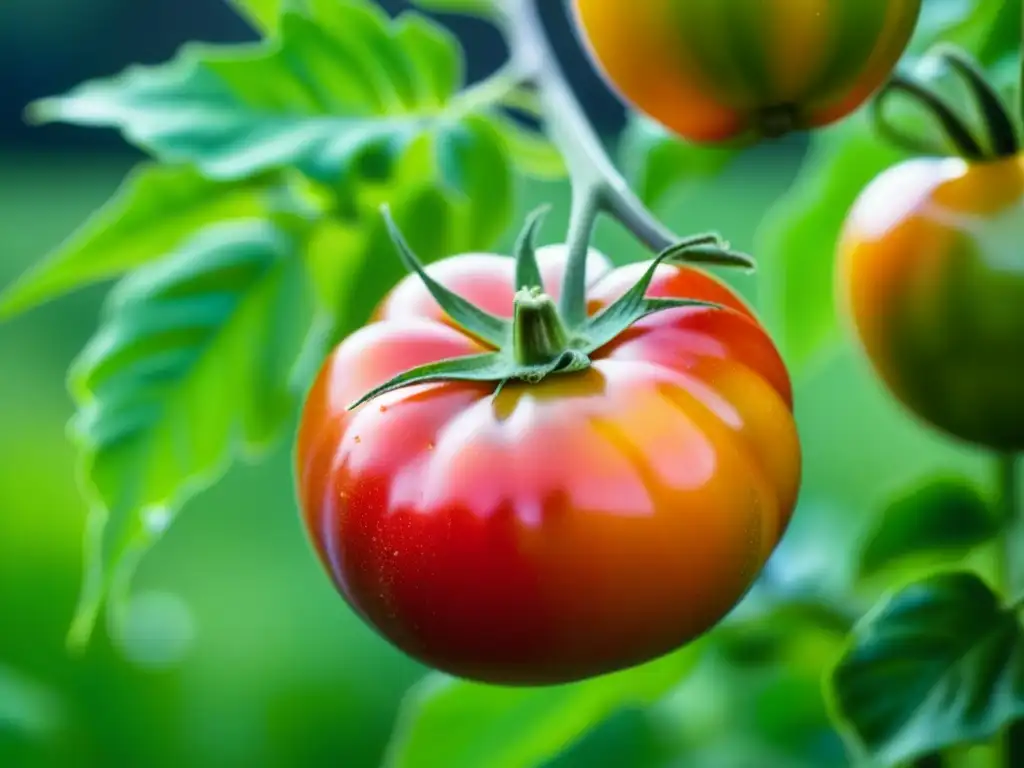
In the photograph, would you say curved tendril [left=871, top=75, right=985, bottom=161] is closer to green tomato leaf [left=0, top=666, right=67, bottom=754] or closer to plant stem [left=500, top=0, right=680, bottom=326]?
plant stem [left=500, top=0, right=680, bottom=326]

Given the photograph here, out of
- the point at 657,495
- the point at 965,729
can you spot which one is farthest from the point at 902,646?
the point at 657,495

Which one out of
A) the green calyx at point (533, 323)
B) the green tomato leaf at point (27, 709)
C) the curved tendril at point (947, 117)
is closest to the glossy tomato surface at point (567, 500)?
the green calyx at point (533, 323)

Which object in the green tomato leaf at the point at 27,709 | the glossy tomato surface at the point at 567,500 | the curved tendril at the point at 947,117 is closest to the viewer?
the glossy tomato surface at the point at 567,500

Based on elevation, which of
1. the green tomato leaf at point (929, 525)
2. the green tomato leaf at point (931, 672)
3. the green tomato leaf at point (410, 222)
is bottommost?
the green tomato leaf at point (929, 525)

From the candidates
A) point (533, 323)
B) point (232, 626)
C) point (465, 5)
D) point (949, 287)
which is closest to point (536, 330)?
point (533, 323)

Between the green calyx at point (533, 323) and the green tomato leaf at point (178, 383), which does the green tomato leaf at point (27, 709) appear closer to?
the green tomato leaf at point (178, 383)

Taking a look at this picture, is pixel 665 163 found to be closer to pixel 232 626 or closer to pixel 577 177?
pixel 577 177
